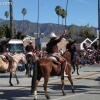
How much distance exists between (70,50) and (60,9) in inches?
3634

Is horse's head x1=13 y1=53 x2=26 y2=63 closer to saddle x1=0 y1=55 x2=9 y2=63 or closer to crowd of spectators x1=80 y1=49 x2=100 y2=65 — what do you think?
saddle x1=0 y1=55 x2=9 y2=63

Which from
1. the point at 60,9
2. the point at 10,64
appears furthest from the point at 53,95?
the point at 60,9

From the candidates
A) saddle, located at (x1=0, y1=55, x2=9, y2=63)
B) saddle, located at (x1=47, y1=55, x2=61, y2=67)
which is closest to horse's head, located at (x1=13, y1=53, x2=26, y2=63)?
saddle, located at (x1=0, y1=55, x2=9, y2=63)

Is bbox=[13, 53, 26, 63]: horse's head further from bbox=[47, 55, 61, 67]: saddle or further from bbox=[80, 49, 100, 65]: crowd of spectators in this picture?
bbox=[80, 49, 100, 65]: crowd of spectators

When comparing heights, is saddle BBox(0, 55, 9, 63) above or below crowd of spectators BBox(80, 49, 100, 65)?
above

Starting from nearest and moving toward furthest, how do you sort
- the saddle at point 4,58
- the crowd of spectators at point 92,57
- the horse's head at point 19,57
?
the saddle at point 4,58, the horse's head at point 19,57, the crowd of spectators at point 92,57

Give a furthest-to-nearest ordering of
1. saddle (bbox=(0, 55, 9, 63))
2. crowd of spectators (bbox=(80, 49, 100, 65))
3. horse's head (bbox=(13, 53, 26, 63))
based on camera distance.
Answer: crowd of spectators (bbox=(80, 49, 100, 65)) < horse's head (bbox=(13, 53, 26, 63)) < saddle (bbox=(0, 55, 9, 63))

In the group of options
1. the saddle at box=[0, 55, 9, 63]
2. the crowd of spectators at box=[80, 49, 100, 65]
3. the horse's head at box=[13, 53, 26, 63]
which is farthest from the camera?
the crowd of spectators at box=[80, 49, 100, 65]

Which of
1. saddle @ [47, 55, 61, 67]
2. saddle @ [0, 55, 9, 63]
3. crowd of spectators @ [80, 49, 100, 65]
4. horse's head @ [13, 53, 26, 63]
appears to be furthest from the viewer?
crowd of spectators @ [80, 49, 100, 65]

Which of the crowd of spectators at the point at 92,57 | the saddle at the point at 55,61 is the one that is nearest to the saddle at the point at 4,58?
the saddle at the point at 55,61

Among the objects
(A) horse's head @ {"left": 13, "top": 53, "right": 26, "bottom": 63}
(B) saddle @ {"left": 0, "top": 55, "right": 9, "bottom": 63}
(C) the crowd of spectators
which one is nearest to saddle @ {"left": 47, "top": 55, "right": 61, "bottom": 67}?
(B) saddle @ {"left": 0, "top": 55, "right": 9, "bottom": 63}

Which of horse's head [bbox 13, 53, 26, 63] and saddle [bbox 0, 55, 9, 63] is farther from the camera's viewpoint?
horse's head [bbox 13, 53, 26, 63]

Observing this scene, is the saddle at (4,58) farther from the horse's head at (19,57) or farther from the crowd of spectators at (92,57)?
the crowd of spectators at (92,57)

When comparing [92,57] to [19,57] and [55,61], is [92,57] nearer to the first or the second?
[19,57]
